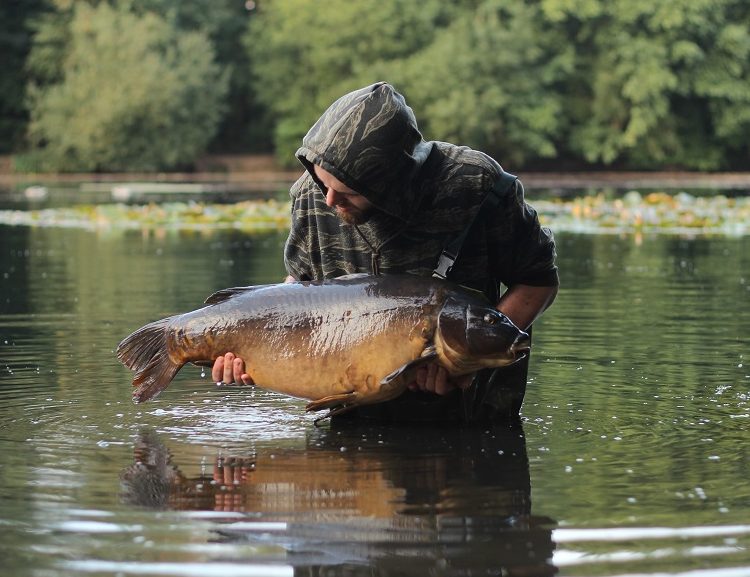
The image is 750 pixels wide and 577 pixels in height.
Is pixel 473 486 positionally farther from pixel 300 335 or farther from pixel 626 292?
pixel 626 292

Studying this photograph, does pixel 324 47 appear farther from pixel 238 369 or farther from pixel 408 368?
pixel 408 368

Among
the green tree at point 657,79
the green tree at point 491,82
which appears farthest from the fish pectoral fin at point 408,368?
the green tree at point 657,79

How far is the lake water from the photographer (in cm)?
406

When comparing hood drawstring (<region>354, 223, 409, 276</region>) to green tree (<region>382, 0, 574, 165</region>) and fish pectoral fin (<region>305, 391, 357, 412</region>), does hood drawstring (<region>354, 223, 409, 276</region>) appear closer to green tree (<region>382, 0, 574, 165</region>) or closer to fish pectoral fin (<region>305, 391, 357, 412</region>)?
fish pectoral fin (<region>305, 391, 357, 412</region>)

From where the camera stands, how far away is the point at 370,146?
4.95 metres

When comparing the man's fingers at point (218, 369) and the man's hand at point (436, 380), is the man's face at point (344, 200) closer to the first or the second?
the man's hand at point (436, 380)

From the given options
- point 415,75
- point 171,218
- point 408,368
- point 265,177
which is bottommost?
point 265,177

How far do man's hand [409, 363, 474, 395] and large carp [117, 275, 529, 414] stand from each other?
0.07 metres

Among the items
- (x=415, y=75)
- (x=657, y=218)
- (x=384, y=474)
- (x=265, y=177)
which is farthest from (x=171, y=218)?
(x=415, y=75)

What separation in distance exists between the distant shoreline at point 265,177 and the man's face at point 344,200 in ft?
135

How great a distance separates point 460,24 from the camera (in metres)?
59.0

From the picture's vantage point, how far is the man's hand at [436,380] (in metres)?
5.24

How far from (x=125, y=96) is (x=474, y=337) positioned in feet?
173

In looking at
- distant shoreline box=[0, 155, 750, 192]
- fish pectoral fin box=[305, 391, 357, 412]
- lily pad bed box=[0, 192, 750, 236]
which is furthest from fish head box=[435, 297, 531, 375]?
distant shoreline box=[0, 155, 750, 192]
